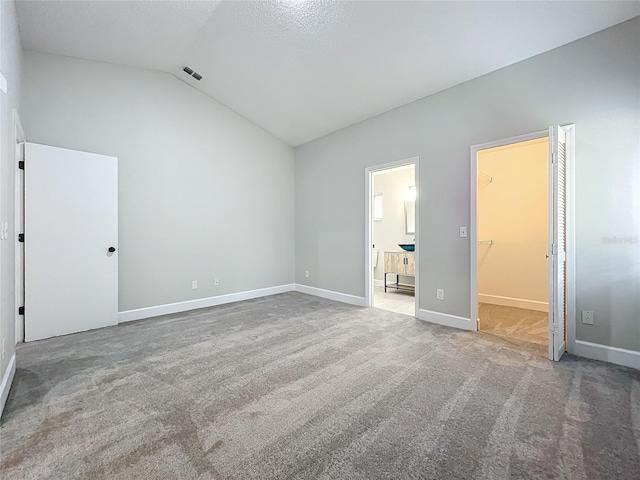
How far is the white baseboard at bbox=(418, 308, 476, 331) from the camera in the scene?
129 inches

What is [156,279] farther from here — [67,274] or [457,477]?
[457,477]

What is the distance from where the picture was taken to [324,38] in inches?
117

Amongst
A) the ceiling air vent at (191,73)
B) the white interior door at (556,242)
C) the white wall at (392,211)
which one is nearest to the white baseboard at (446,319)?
the white interior door at (556,242)

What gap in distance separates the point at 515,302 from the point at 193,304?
4945mm

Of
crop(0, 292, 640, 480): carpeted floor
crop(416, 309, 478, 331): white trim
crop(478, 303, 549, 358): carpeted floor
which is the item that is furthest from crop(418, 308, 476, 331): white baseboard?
crop(0, 292, 640, 480): carpeted floor

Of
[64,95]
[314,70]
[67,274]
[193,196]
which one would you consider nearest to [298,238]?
[193,196]

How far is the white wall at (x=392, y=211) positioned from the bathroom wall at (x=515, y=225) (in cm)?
152

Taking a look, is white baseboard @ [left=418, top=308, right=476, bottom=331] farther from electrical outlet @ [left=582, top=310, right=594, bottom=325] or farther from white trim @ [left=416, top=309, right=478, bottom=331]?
electrical outlet @ [left=582, top=310, right=594, bottom=325]

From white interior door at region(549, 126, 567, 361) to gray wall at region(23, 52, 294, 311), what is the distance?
13.5 feet

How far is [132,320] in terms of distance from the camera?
12.1ft

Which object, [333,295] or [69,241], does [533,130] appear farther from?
[69,241]

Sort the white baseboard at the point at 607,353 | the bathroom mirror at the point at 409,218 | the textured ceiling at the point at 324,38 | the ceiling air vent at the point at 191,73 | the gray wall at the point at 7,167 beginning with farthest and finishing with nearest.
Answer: the bathroom mirror at the point at 409,218, the ceiling air vent at the point at 191,73, the textured ceiling at the point at 324,38, the white baseboard at the point at 607,353, the gray wall at the point at 7,167

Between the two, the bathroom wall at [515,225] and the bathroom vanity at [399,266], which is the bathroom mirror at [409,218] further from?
the bathroom wall at [515,225]

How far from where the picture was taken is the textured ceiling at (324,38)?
2.48 m
